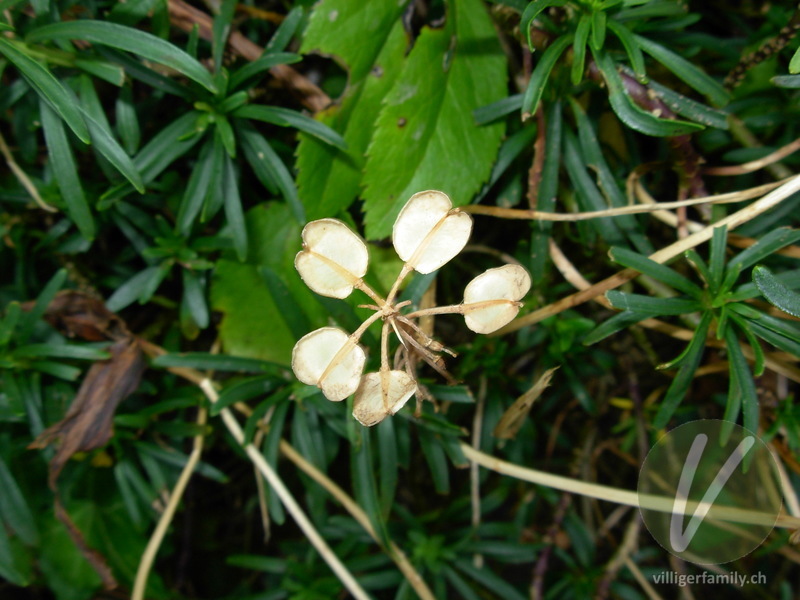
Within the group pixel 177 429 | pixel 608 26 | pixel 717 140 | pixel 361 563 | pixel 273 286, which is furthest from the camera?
pixel 361 563

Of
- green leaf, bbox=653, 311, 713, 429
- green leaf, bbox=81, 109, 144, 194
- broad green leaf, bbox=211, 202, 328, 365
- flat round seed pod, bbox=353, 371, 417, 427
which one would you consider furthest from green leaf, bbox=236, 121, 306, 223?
green leaf, bbox=653, 311, 713, 429

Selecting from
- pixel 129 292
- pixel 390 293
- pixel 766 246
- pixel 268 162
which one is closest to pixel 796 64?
pixel 766 246

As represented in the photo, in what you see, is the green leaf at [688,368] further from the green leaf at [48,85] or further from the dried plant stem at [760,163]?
the green leaf at [48,85]

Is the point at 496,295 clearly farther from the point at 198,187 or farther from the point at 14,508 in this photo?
the point at 14,508

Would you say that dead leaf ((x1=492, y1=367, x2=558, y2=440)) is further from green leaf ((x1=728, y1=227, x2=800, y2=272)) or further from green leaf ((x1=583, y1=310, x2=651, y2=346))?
green leaf ((x1=728, y1=227, x2=800, y2=272))

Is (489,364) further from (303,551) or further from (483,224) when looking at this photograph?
(303,551)

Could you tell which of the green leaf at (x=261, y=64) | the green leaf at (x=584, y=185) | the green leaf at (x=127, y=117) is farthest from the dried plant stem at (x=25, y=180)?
the green leaf at (x=584, y=185)

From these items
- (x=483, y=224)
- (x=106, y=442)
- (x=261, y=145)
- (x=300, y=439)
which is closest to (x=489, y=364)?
(x=483, y=224)
